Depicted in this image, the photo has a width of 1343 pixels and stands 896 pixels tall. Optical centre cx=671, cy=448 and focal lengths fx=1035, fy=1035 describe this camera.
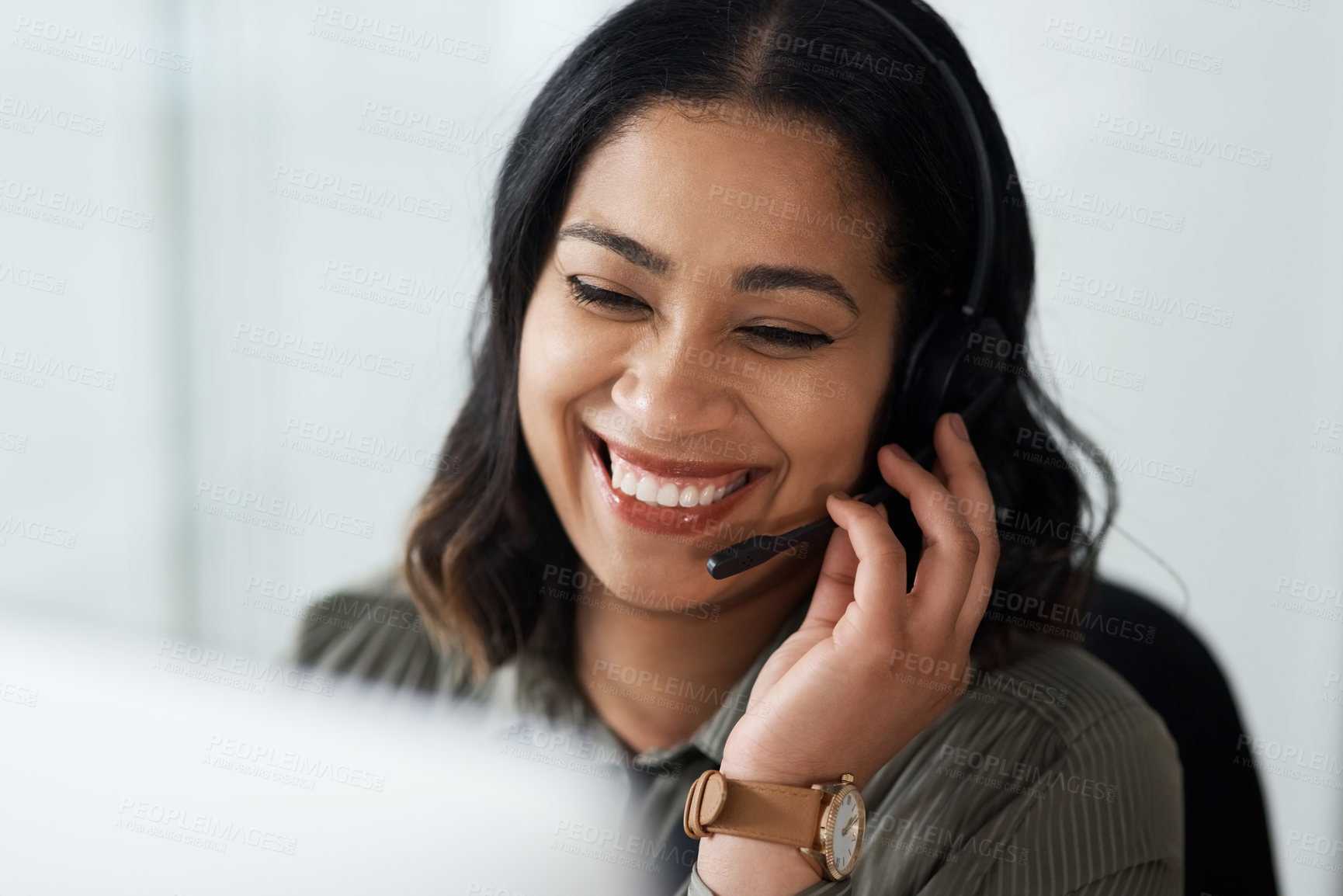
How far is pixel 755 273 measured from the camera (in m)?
0.89

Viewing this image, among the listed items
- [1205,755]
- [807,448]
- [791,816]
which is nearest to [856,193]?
[807,448]

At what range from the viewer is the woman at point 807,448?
0.90m

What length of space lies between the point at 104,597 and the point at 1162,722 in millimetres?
2017

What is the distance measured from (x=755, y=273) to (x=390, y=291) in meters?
1.25

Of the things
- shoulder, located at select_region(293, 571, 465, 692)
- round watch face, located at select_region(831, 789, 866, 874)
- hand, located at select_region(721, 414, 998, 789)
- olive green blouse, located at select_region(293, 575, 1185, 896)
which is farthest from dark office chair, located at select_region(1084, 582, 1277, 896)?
shoulder, located at select_region(293, 571, 465, 692)

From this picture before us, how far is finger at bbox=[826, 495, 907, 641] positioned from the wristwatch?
14cm

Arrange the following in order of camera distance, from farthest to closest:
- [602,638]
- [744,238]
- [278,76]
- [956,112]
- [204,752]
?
[278,76] < [602,638] < [204,752] < [956,112] < [744,238]

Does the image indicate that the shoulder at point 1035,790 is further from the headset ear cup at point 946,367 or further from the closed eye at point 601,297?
the closed eye at point 601,297

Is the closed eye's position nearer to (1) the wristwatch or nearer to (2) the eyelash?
(2) the eyelash

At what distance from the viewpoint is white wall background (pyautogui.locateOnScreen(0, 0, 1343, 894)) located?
56.5 inches

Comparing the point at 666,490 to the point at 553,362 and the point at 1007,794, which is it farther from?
the point at 1007,794

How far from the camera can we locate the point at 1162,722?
46.6 inches

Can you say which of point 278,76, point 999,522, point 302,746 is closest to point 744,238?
point 999,522

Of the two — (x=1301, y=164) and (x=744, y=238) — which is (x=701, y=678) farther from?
(x=1301, y=164)
